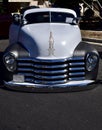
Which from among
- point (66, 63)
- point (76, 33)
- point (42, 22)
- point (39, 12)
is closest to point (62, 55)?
point (66, 63)

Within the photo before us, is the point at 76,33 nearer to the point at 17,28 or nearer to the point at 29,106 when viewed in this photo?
the point at 17,28

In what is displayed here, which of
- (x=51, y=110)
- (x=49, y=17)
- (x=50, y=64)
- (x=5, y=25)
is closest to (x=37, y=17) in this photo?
(x=49, y=17)

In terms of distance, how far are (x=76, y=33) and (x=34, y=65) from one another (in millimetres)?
1480

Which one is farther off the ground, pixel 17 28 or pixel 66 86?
pixel 17 28

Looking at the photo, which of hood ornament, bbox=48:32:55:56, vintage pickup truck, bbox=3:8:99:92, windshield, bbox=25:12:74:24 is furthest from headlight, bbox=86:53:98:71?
windshield, bbox=25:12:74:24

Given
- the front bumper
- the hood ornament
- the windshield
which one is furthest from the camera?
the windshield

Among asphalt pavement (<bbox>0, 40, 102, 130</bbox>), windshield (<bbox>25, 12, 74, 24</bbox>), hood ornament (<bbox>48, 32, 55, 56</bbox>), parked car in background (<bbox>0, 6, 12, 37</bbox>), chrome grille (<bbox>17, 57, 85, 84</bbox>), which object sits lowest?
parked car in background (<bbox>0, 6, 12, 37</bbox>)

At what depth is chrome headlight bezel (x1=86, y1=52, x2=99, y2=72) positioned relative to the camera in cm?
766

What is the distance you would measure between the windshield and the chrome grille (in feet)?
6.13

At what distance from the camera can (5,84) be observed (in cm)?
777

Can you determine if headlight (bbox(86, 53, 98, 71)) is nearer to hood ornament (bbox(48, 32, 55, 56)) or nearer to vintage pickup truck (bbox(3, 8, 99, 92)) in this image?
vintage pickup truck (bbox(3, 8, 99, 92))

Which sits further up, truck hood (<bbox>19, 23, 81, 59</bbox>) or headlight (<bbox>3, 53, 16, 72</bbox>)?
truck hood (<bbox>19, 23, 81, 59</bbox>)

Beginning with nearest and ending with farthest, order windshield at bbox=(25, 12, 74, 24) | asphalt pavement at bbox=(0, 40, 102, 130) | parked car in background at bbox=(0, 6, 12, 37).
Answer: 1. asphalt pavement at bbox=(0, 40, 102, 130)
2. windshield at bbox=(25, 12, 74, 24)
3. parked car in background at bbox=(0, 6, 12, 37)

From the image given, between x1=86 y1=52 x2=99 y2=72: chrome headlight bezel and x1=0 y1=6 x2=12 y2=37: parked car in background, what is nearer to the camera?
x1=86 y1=52 x2=99 y2=72: chrome headlight bezel
